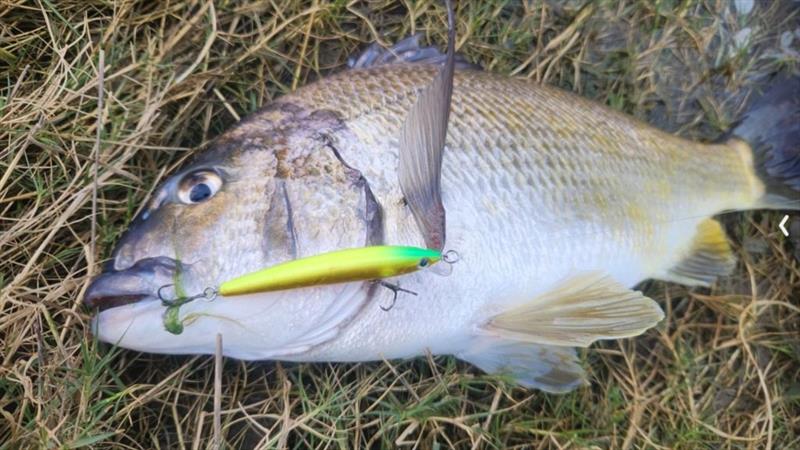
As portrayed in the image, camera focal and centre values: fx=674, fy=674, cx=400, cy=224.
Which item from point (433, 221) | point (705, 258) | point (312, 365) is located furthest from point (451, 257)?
point (705, 258)

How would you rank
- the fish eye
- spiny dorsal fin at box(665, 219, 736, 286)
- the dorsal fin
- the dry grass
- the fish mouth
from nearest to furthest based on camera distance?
the fish mouth
the fish eye
the dry grass
the dorsal fin
spiny dorsal fin at box(665, 219, 736, 286)

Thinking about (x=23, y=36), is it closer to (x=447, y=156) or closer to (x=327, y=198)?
(x=327, y=198)

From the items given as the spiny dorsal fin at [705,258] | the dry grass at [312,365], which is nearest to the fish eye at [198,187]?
the dry grass at [312,365]

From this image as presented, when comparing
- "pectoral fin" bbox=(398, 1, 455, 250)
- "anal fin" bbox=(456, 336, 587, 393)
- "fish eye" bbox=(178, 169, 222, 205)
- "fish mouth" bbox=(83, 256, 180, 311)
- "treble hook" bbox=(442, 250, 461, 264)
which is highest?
"pectoral fin" bbox=(398, 1, 455, 250)

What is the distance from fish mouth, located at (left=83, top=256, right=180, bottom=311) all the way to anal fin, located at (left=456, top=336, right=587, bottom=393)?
90cm

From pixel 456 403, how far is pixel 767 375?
1228mm

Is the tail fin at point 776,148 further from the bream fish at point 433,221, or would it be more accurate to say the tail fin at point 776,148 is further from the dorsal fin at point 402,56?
the dorsal fin at point 402,56

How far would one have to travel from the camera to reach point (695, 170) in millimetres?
2221

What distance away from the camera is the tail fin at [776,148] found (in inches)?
92.0


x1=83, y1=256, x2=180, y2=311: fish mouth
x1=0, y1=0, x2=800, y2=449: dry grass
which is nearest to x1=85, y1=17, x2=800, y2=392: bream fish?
x1=83, y1=256, x2=180, y2=311: fish mouth

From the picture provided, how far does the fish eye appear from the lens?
5.47 feet

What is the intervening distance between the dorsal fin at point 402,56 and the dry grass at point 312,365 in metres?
0.29

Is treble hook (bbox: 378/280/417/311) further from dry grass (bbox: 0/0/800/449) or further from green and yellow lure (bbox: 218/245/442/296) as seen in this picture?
dry grass (bbox: 0/0/800/449)

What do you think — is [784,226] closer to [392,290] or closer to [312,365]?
[392,290]
